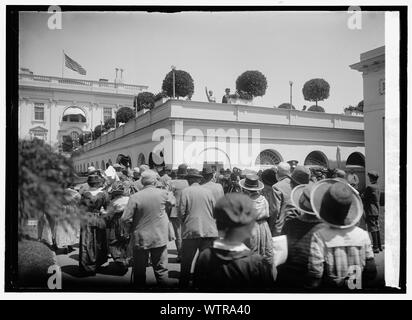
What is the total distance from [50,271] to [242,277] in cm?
275

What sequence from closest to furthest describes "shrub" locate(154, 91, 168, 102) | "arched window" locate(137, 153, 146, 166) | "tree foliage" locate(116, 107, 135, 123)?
"shrub" locate(154, 91, 168, 102), "tree foliage" locate(116, 107, 135, 123), "arched window" locate(137, 153, 146, 166)

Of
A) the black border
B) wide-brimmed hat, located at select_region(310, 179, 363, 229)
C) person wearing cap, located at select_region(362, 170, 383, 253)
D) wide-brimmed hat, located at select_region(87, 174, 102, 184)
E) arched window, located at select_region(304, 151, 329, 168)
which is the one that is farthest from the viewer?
arched window, located at select_region(304, 151, 329, 168)

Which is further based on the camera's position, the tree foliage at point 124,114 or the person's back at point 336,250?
the tree foliage at point 124,114

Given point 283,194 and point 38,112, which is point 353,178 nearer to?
point 283,194

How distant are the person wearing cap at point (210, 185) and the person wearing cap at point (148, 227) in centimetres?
60

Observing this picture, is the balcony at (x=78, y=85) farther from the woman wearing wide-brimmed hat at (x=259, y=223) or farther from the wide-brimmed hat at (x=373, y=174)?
the wide-brimmed hat at (x=373, y=174)

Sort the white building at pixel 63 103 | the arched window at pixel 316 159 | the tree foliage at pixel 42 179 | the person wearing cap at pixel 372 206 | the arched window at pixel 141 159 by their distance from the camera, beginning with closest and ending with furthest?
the tree foliage at pixel 42 179
the white building at pixel 63 103
the person wearing cap at pixel 372 206
the arched window at pixel 316 159
the arched window at pixel 141 159

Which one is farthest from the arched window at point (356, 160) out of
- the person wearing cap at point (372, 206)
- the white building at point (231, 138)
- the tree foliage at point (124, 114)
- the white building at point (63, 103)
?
the tree foliage at point (124, 114)

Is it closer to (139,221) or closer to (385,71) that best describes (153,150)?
(139,221)

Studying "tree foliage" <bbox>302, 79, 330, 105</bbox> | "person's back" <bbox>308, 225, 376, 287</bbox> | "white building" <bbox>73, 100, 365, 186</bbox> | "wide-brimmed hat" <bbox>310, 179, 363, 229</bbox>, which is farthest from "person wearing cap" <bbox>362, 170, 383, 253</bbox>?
"person's back" <bbox>308, 225, 376, 287</bbox>

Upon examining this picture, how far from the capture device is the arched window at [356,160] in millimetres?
5455

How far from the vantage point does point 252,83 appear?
5.62 metres

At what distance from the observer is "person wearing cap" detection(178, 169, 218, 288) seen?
432cm

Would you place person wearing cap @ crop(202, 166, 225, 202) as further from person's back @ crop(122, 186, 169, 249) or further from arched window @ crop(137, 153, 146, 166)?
arched window @ crop(137, 153, 146, 166)
